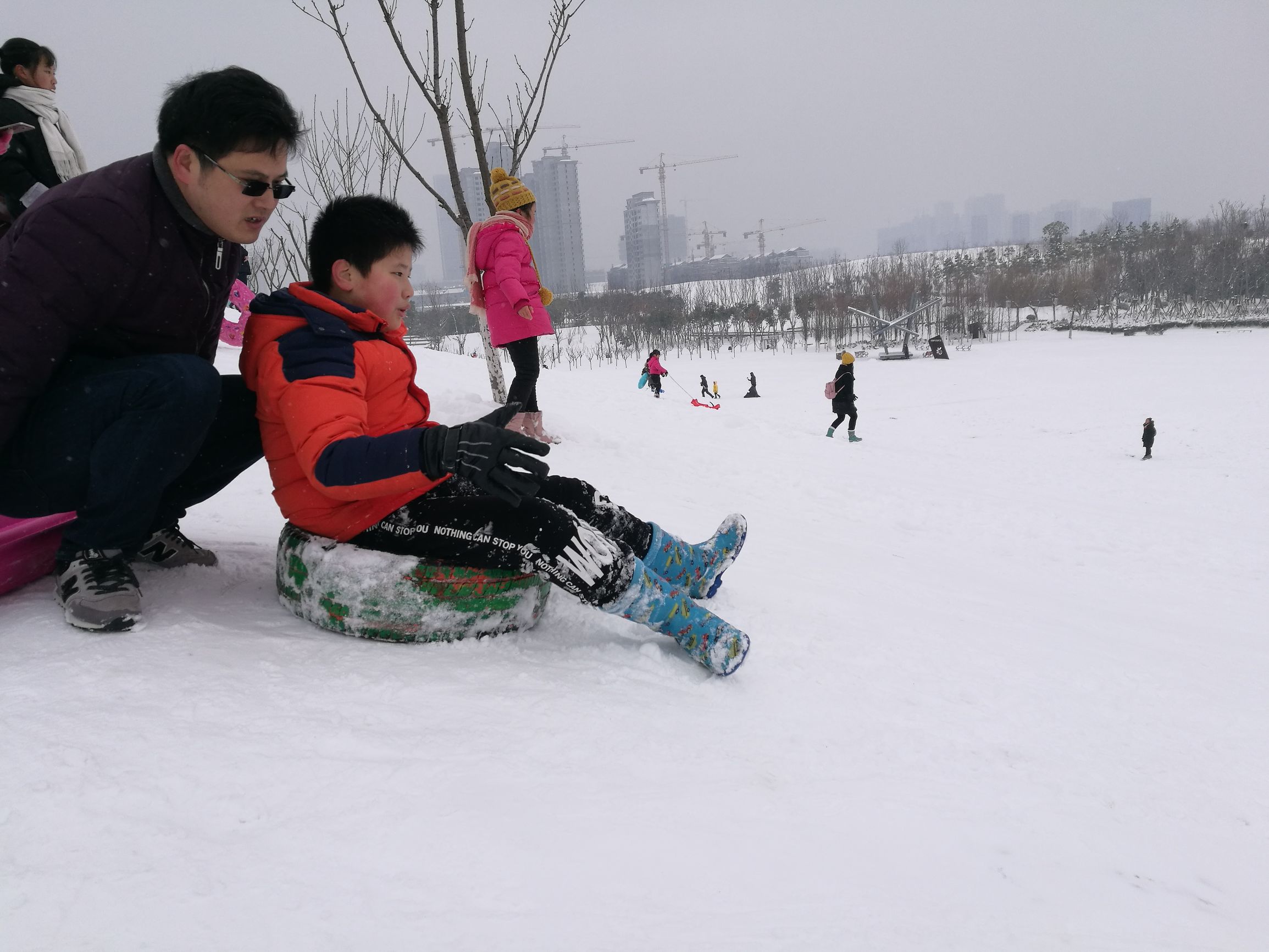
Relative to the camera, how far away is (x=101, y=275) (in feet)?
5.71

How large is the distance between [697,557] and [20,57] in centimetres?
388

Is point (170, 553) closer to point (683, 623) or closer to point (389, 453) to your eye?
point (389, 453)

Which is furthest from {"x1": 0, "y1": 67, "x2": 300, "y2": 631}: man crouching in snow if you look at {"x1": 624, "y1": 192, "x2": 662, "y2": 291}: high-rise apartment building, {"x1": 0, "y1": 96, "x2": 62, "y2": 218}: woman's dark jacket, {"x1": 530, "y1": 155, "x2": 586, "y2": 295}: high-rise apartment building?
{"x1": 624, "y1": 192, "x2": 662, "y2": 291}: high-rise apartment building

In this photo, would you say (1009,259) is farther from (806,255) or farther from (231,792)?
(231,792)

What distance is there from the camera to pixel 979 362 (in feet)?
112

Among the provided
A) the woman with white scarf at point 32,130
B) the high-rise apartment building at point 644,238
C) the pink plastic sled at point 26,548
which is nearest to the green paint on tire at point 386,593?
the pink plastic sled at point 26,548

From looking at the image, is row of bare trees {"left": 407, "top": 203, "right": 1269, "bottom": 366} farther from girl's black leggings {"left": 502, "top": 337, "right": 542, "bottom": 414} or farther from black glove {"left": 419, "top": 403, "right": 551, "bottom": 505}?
black glove {"left": 419, "top": 403, "right": 551, "bottom": 505}

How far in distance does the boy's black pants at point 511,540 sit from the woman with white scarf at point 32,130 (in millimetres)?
2066

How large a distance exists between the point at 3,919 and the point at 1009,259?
272ft

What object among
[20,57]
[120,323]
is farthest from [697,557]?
[20,57]

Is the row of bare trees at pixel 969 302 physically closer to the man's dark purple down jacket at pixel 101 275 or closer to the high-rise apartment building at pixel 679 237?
the man's dark purple down jacket at pixel 101 275

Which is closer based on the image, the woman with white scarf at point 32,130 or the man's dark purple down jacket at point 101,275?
the man's dark purple down jacket at point 101,275

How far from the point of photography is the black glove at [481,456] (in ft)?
5.38

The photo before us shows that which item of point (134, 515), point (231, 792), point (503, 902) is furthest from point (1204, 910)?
point (134, 515)
